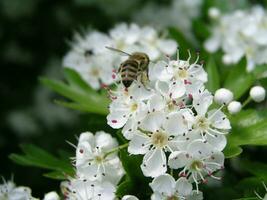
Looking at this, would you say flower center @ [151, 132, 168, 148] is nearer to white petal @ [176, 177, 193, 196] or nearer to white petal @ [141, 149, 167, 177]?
white petal @ [141, 149, 167, 177]

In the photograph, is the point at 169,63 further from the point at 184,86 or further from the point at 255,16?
the point at 255,16

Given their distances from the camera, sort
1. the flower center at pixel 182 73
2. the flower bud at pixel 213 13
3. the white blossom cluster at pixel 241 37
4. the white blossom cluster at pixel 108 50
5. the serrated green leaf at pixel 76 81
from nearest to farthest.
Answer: the flower center at pixel 182 73, the serrated green leaf at pixel 76 81, the white blossom cluster at pixel 108 50, the white blossom cluster at pixel 241 37, the flower bud at pixel 213 13

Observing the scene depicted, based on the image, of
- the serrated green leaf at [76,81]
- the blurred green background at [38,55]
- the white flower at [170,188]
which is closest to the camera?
the white flower at [170,188]

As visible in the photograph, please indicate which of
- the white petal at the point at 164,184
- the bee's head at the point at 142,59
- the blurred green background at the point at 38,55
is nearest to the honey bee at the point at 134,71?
the bee's head at the point at 142,59

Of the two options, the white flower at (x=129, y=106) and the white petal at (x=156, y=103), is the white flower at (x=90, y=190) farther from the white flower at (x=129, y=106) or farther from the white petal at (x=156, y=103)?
the white petal at (x=156, y=103)

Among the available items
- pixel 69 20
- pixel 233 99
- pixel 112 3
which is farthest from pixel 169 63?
pixel 69 20

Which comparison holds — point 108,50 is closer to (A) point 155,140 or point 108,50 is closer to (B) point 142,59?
(B) point 142,59

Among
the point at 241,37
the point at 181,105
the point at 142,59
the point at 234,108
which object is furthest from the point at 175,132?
the point at 241,37
